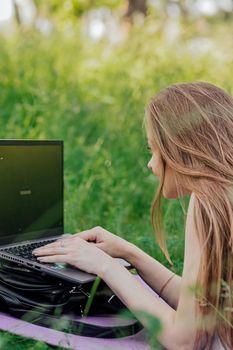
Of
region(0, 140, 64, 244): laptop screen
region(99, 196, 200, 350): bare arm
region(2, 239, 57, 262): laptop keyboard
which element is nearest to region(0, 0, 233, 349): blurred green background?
region(0, 140, 64, 244): laptop screen

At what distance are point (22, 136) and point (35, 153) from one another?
8.34 ft

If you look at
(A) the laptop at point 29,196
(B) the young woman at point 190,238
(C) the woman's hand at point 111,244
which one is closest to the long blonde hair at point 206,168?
(B) the young woman at point 190,238

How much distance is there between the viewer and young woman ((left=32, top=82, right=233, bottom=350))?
2.32 metres

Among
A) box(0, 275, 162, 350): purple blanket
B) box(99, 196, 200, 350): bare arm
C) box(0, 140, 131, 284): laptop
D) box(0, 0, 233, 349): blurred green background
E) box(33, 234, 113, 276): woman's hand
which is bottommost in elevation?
box(0, 275, 162, 350): purple blanket

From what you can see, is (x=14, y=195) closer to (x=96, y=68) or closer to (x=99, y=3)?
(x=96, y=68)

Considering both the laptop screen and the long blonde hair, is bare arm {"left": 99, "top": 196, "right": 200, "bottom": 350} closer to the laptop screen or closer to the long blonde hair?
the long blonde hair

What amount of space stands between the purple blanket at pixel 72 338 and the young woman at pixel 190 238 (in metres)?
0.19

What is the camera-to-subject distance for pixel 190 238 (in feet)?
7.75

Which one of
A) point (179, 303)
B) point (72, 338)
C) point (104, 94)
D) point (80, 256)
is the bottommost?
point (72, 338)

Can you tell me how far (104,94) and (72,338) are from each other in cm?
467

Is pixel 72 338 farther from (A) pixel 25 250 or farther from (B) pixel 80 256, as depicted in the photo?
(A) pixel 25 250

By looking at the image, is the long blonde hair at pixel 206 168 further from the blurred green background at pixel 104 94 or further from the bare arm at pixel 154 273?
the blurred green background at pixel 104 94

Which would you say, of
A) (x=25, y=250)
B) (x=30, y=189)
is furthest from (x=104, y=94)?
(x=25, y=250)

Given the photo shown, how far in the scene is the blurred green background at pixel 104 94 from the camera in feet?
16.2
